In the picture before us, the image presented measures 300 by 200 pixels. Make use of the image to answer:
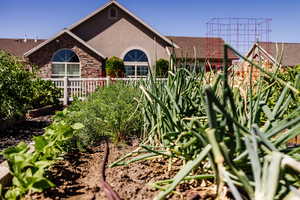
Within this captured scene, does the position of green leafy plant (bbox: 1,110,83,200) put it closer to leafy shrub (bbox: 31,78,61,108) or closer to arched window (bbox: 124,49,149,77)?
leafy shrub (bbox: 31,78,61,108)

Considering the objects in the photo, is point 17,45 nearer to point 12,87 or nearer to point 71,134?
point 12,87

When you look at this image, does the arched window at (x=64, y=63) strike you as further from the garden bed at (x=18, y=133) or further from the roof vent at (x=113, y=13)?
the garden bed at (x=18, y=133)

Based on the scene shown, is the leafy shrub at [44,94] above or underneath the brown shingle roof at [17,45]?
underneath

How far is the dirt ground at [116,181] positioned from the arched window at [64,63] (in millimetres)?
18619

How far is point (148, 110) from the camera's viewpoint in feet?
6.39

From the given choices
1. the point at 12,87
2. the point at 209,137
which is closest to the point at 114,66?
the point at 12,87

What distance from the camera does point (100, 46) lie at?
69.5ft

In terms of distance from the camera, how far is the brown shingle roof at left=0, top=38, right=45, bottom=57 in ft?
83.8

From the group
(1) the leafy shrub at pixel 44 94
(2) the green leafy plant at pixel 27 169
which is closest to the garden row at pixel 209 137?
(2) the green leafy plant at pixel 27 169

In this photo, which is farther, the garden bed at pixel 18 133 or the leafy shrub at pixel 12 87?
the leafy shrub at pixel 12 87

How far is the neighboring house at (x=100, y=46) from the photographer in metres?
19.2

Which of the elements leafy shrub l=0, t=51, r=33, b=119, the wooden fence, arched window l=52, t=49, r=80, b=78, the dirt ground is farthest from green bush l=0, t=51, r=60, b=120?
arched window l=52, t=49, r=80, b=78

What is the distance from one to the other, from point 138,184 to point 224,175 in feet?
2.61

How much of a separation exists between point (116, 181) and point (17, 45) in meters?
28.7
